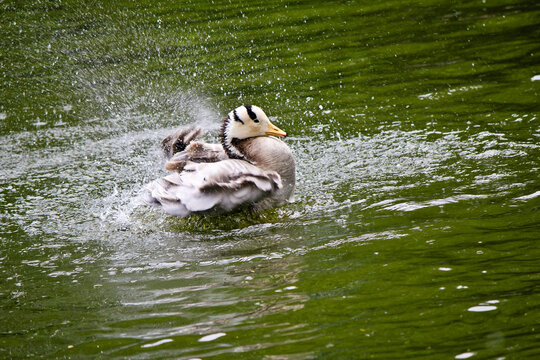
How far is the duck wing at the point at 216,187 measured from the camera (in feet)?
21.7

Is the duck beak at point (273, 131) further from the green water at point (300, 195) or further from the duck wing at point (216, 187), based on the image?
the green water at point (300, 195)

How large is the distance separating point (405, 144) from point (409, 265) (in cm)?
333

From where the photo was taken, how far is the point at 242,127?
734cm

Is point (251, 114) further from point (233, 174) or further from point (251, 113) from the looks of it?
point (233, 174)

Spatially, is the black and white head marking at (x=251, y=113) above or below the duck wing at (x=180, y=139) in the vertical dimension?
above

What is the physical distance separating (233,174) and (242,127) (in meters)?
0.86

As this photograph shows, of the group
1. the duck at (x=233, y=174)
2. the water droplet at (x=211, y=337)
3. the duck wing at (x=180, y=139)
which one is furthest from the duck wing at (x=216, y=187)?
the water droplet at (x=211, y=337)

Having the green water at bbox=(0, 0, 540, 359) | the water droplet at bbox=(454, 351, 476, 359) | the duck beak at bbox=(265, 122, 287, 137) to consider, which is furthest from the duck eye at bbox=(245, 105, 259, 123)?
the water droplet at bbox=(454, 351, 476, 359)

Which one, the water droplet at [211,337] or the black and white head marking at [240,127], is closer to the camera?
the water droplet at [211,337]

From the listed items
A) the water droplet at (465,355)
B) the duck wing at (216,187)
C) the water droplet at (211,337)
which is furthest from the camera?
the duck wing at (216,187)

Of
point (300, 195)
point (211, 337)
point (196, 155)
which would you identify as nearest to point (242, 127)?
point (196, 155)

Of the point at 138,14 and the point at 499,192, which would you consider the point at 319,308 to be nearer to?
the point at 499,192

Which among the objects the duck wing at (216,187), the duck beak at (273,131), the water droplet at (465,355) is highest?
the duck beak at (273,131)

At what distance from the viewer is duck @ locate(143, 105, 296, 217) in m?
6.66
